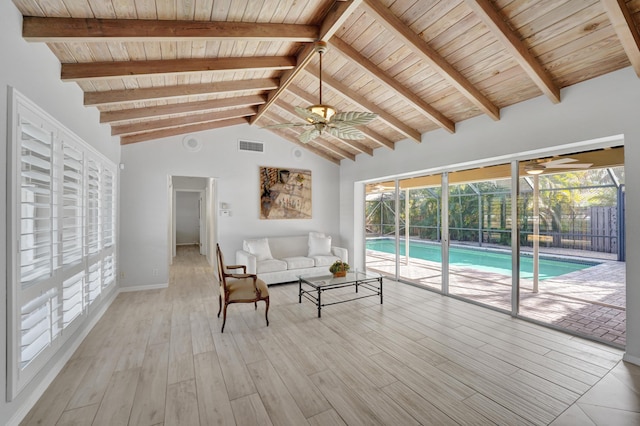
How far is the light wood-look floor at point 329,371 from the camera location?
2.05m

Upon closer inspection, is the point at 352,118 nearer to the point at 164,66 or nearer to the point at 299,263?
the point at 164,66

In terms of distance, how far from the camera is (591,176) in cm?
325

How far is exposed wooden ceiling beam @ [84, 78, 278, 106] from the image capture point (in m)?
3.38

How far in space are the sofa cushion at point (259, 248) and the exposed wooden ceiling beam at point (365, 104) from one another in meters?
3.19

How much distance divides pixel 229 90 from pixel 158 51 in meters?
1.06

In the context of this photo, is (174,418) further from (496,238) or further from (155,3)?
(496,238)

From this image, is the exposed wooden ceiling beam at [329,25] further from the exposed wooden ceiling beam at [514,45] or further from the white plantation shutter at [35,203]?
the white plantation shutter at [35,203]

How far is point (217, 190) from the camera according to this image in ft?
19.5

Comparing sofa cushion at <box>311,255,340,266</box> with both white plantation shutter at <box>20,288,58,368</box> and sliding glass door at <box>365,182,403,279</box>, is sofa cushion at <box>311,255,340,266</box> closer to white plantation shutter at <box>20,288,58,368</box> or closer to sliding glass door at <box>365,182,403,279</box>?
sliding glass door at <box>365,182,403,279</box>

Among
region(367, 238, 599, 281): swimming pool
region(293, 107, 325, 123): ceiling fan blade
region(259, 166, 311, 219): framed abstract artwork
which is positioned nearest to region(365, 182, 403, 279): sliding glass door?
region(367, 238, 599, 281): swimming pool

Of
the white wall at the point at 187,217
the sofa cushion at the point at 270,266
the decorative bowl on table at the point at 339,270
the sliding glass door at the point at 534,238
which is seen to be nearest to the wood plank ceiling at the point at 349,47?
the sliding glass door at the point at 534,238

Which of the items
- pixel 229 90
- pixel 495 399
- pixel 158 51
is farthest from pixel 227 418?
pixel 229 90

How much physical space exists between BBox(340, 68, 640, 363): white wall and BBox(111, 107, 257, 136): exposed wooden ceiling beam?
325cm

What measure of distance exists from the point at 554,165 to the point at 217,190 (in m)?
5.57
